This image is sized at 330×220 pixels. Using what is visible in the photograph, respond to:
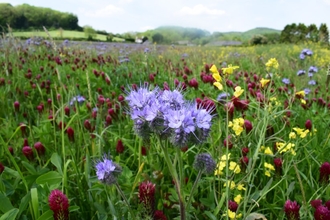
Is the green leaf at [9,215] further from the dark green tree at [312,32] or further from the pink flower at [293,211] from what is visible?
the dark green tree at [312,32]

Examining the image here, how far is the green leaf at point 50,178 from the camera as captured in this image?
149cm

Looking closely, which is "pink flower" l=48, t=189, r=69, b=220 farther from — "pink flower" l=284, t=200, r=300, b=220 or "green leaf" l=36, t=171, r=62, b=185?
"pink flower" l=284, t=200, r=300, b=220

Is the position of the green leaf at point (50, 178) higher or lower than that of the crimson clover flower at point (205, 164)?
lower

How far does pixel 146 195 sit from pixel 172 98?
371 millimetres

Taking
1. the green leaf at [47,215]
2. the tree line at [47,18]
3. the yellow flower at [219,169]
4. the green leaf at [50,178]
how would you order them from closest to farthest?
the green leaf at [47,215] → the yellow flower at [219,169] → the green leaf at [50,178] → the tree line at [47,18]

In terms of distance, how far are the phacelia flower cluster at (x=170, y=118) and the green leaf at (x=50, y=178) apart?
689 mm

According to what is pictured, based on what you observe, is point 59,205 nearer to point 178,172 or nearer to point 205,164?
point 205,164

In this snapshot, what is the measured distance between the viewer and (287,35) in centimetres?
2620

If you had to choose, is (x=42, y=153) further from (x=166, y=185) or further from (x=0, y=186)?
(x=166, y=185)

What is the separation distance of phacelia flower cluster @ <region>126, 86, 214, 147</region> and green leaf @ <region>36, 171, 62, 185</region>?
0.69 m

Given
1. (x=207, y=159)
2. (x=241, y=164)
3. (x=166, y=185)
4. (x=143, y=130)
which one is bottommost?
(x=166, y=185)

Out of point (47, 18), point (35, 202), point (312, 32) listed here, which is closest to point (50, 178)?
point (35, 202)

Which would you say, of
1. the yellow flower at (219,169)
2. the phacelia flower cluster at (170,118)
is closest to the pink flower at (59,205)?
the phacelia flower cluster at (170,118)

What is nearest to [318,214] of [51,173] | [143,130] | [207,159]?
[207,159]
